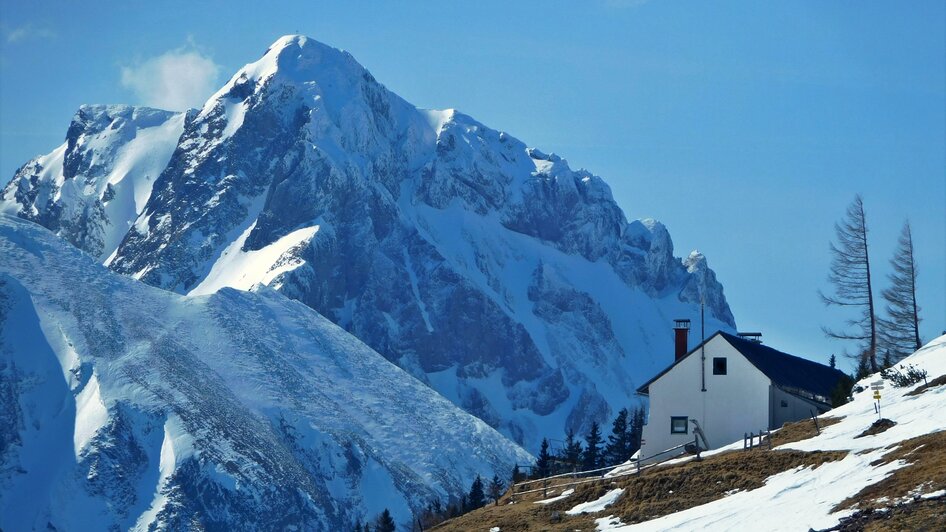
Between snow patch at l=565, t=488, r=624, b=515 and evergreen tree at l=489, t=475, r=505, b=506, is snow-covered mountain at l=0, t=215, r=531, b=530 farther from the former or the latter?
snow patch at l=565, t=488, r=624, b=515

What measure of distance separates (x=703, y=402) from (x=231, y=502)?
109704 millimetres

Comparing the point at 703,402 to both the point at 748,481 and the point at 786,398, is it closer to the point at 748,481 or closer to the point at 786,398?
the point at 786,398

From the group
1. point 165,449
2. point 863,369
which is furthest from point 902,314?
point 165,449

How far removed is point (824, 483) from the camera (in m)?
42.8

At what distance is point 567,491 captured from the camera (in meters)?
55.5

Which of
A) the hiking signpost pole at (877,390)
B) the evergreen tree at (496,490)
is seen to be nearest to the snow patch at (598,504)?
the evergreen tree at (496,490)

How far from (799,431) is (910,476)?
15830 millimetres

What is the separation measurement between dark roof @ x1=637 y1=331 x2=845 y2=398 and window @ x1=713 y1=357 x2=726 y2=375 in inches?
34.0

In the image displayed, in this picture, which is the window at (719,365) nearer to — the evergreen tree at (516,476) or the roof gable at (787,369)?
the roof gable at (787,369)

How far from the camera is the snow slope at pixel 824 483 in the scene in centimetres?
3997

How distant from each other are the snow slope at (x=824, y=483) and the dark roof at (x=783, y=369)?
37.9ft

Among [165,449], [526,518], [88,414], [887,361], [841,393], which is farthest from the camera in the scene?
[88,414]

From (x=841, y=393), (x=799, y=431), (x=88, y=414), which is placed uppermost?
(x=88, y=414)

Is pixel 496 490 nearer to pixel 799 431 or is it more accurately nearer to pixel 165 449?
pixel 799 431
